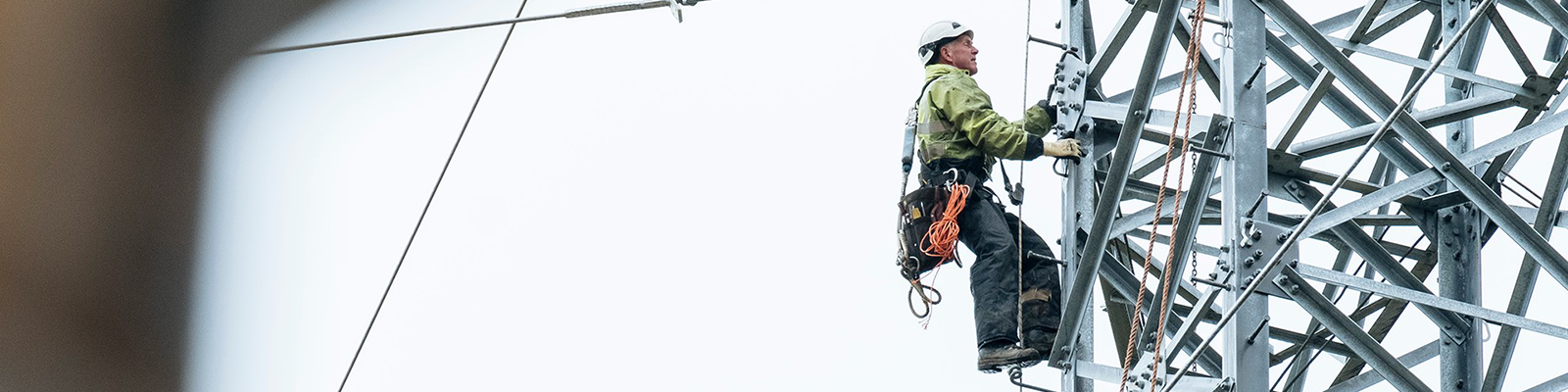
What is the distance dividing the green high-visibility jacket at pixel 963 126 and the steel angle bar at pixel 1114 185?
446 millimetres

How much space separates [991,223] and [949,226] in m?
0.18

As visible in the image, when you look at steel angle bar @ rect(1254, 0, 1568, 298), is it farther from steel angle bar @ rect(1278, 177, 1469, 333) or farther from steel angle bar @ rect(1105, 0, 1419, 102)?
steel angle bar @ rect(1105, 0, 1419, 102)

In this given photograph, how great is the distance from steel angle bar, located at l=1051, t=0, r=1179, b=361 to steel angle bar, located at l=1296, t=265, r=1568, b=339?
77 centimetres

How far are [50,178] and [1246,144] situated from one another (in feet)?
18.1

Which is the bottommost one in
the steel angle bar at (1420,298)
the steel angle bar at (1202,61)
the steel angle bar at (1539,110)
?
the steel angle bar at (1420,298)

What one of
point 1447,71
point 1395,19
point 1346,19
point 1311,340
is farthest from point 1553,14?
point 1311,340

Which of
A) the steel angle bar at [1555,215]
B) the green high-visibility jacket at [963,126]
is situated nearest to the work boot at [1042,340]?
the green high-visibility jacket at [963,126]

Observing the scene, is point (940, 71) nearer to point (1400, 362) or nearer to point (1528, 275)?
point (1400, 362)

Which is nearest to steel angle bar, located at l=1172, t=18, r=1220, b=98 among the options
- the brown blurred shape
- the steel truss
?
the steel truss

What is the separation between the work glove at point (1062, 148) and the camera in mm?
7309

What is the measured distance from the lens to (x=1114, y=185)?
6773 millimetres

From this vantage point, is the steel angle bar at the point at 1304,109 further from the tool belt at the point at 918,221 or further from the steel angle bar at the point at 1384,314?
the steel angle bar at the point at 1384,314

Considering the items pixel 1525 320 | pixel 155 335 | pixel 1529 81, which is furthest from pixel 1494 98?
pixel 155 335

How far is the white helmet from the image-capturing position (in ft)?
25.5
